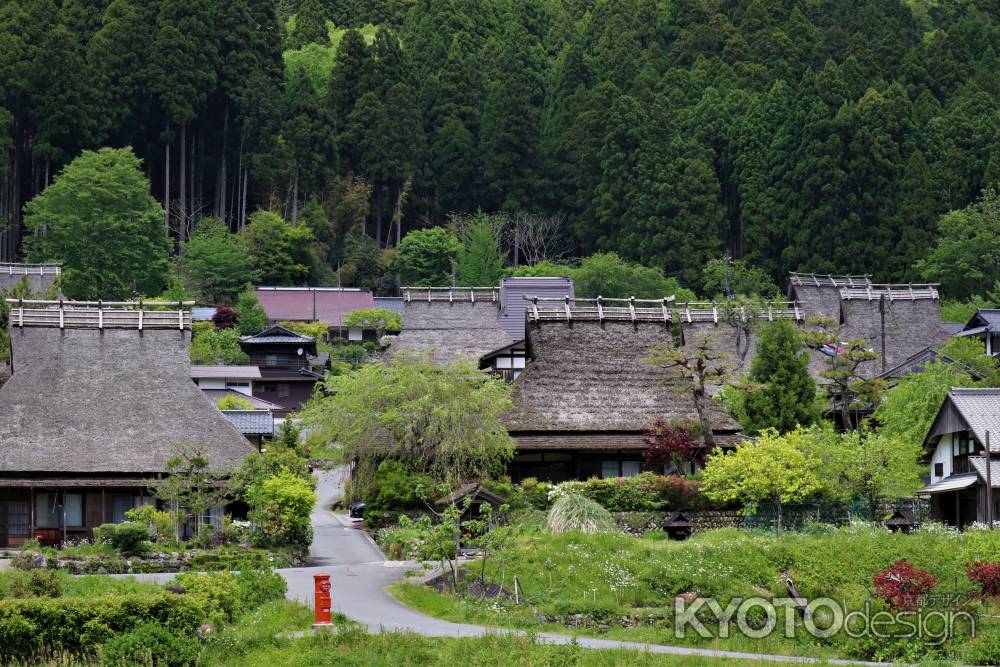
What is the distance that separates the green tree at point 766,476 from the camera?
40156 millimetres

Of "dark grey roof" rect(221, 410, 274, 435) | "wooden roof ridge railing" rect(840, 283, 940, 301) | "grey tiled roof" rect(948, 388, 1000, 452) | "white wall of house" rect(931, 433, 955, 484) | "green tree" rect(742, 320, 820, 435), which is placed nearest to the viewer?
"grey tiled roof" rect(948, 388, 1000, 452)

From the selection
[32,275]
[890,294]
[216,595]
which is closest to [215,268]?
[32,275]

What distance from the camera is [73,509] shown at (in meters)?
41.9

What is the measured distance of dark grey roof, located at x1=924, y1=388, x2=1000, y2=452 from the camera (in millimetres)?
40375

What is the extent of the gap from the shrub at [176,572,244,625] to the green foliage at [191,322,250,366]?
35.0m

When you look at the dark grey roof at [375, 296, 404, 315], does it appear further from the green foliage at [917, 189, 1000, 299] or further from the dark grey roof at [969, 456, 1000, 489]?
the dark grey roof at [969, 456, 1000, 489]

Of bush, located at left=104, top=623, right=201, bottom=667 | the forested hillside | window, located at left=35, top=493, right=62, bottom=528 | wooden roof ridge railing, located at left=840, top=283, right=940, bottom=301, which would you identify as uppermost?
the forested hillside

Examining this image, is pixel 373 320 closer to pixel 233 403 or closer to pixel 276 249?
pixel 276 249

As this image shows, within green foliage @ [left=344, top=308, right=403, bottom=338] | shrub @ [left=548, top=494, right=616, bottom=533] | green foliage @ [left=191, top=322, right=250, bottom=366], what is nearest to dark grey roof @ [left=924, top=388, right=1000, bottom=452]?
shrub @ [left=548, top=494, right=616, bottom=533]

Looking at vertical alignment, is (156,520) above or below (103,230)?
below

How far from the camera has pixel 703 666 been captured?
2572cm

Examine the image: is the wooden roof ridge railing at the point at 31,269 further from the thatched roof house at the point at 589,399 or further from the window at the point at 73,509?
the window at the point at 73,509

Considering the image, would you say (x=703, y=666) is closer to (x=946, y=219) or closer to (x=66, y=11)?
(x=946, y=219)

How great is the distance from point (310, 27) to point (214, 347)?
4569 centimetres
